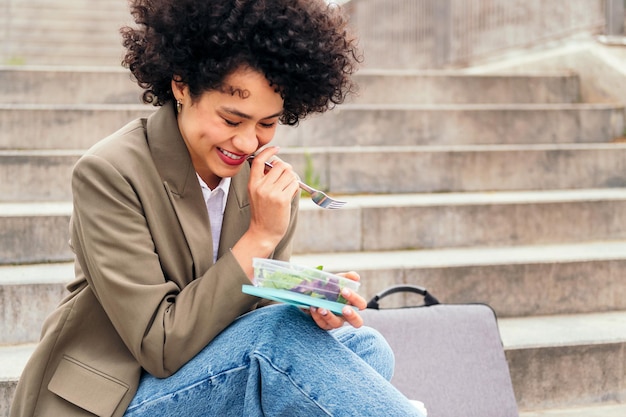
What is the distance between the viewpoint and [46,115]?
12.7ft

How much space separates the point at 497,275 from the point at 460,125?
5.11 feet

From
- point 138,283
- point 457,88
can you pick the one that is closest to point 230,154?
point 138,283

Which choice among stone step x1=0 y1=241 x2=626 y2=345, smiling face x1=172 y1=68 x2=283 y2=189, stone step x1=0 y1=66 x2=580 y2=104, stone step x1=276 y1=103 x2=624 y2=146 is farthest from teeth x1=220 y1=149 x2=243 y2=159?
stone step x1=0 y1=66 x2=580 y2=104

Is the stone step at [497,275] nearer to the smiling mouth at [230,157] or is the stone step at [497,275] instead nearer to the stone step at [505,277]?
the stone step at [505,277]

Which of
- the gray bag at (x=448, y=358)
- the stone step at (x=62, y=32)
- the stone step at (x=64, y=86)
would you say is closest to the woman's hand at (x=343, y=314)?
the gray bag at (x=448, y=358)

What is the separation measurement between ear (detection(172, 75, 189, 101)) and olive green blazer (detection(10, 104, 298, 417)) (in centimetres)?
14

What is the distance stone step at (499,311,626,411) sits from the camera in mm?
2775

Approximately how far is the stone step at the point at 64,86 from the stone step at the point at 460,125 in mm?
1054

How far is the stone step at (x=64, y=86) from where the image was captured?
432cm

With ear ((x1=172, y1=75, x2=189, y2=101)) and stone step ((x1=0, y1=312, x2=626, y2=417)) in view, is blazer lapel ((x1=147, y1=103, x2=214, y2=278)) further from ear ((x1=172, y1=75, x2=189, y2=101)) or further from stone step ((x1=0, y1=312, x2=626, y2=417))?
stone step ((x1=0, y1=312, x2=626, y2=417))

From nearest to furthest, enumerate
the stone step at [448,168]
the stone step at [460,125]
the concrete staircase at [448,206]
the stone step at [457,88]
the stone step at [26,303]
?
the stone step at [26,303], the concrete staircase at [448,206], the stone step at [448,168], the stone step at [460,125], the stone step at [457,88]

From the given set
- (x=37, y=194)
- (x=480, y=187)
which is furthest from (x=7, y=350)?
(x=480, y=187)

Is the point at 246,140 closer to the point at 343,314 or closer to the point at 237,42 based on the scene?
the point at 237,42

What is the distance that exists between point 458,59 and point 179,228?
5.92 m
